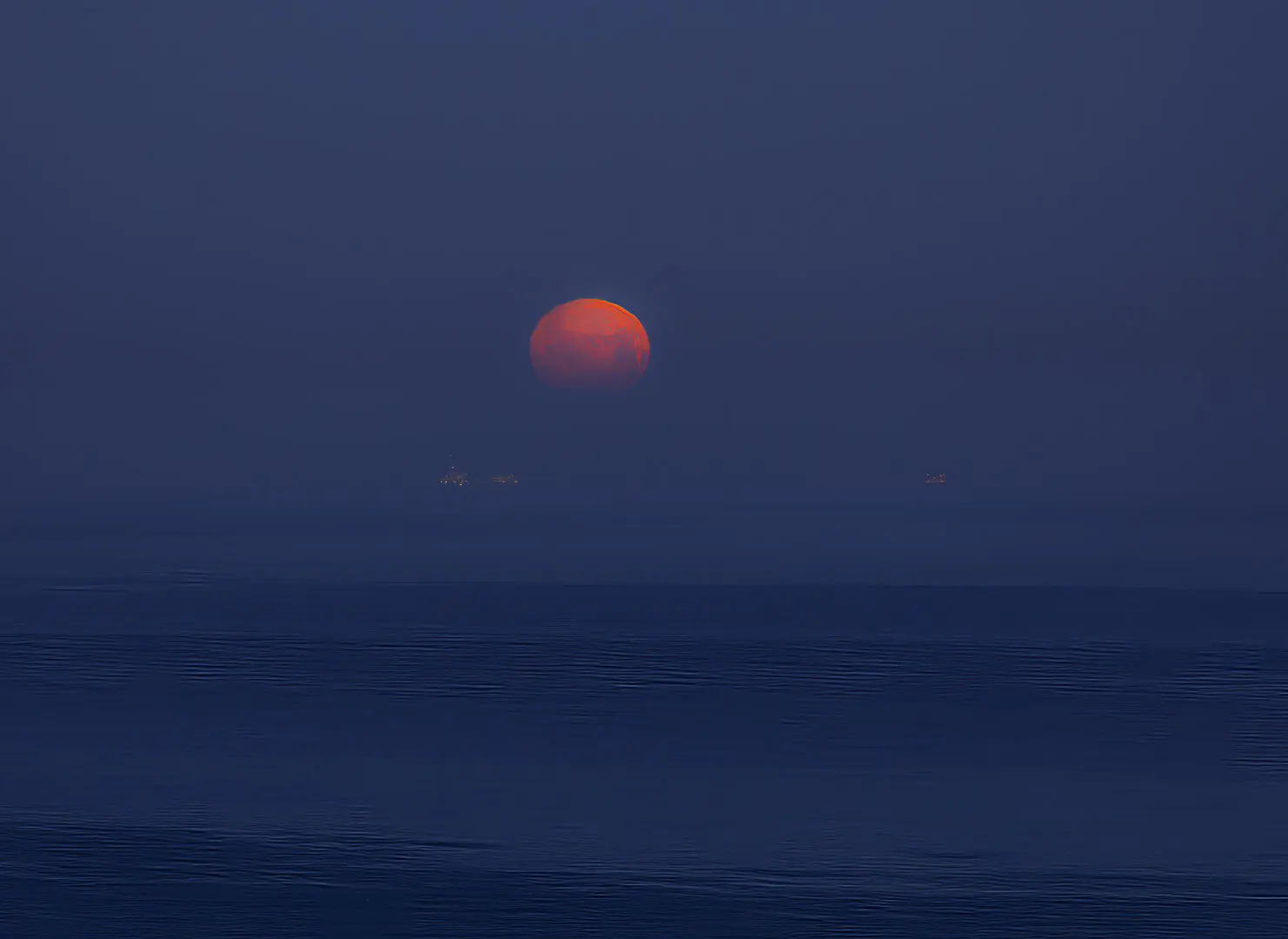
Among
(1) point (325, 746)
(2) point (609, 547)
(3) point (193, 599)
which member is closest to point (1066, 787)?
(1) point (325, 746)

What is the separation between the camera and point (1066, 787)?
30.2 metres

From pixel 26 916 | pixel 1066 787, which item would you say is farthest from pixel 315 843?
pixel 1066 787

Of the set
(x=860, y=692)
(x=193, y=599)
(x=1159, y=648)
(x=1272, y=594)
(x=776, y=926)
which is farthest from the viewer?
(x=1272, y=594)

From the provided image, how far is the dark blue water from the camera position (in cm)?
2086

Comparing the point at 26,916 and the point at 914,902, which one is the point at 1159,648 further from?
the point at 26,916

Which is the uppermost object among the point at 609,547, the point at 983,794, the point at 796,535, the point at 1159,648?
the point at 796,535

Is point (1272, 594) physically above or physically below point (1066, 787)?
above

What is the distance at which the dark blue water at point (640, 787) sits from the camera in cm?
2086

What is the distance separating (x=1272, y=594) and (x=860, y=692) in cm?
5831

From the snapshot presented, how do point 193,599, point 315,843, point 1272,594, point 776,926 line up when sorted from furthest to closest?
1. point 1272,594
2. point 193,599
3. point 315,843
4. point 776,926

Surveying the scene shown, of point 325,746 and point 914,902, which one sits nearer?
point 914,902

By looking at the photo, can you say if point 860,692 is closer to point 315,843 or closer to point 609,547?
point 315,843

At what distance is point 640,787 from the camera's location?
2994 centimetres

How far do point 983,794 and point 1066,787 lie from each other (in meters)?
2.20
